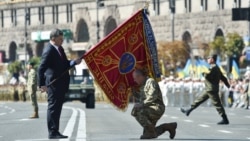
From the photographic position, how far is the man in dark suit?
26.9 m

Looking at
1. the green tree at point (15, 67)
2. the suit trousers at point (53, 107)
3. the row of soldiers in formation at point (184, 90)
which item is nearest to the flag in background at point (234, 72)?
the row of soldiers in formation at point (184, 90)

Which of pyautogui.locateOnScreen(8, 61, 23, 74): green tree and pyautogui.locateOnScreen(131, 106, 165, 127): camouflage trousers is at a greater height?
pyautogui.locateOnScreen(8, 61, 23, 74): green tree

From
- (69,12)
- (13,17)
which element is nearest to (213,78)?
(69,12)

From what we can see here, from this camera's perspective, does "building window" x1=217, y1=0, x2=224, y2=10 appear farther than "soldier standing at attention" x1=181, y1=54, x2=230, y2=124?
Yes

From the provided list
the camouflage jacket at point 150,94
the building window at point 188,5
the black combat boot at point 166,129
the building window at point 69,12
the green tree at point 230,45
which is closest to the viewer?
the camouflage jacket at point 150,94

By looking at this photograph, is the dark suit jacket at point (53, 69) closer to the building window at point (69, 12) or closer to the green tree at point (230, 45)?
the green tree at point (230, 45)

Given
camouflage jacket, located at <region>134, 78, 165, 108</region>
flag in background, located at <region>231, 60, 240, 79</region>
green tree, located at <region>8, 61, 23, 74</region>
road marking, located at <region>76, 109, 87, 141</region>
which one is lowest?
road marking, located at <region>76, 109, 87, 141</region>

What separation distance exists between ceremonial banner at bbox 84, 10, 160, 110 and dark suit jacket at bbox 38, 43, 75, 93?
0.59 metres

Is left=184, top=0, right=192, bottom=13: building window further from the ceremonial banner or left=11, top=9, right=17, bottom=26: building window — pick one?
the ceremonial banner

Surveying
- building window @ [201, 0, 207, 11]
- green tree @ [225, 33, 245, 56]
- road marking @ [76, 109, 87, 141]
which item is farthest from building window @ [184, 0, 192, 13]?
road marking @ [76, 109, 87, 141]

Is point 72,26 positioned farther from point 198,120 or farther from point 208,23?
point 198,120

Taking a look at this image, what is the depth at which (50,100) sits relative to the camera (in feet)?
88.3

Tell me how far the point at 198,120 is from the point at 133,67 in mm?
10961

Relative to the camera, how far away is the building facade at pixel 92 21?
116262 millimetres
